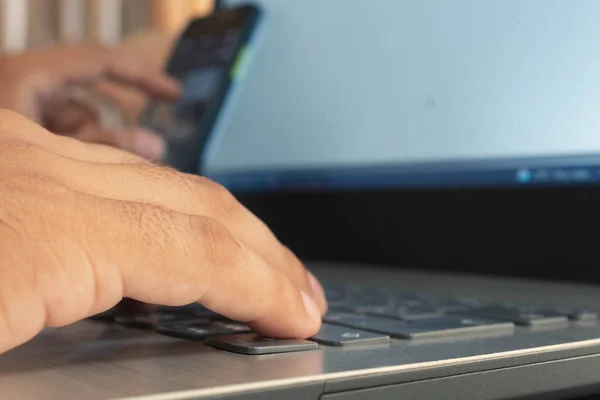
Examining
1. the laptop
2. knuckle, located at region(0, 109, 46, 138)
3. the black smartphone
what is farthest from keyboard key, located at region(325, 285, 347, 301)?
the black smartphone

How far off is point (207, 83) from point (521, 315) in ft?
1.81

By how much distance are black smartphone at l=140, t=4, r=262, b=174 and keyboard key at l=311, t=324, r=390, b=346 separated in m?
0.54

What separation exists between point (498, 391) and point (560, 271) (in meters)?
0.36

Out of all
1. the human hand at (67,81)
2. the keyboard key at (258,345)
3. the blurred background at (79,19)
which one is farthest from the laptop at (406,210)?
the blurred background at (79,19)

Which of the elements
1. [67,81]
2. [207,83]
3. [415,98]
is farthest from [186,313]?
[67,81]

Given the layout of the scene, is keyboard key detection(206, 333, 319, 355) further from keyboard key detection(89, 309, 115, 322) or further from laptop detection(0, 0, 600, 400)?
keyboard key detection(89, 309, 115, 322)

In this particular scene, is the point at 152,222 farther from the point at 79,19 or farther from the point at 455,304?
the point at 79,19

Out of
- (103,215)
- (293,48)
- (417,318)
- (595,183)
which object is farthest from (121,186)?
(293,48)

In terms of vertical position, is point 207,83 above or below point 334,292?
above

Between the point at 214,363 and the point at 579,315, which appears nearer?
the point at 214,363

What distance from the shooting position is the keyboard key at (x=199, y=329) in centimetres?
32

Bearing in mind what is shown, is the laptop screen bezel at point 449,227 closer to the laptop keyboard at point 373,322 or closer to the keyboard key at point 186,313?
the laptop keyboard at point 373,322

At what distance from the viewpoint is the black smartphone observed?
0.84 metres

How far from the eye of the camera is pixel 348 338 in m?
0.30
